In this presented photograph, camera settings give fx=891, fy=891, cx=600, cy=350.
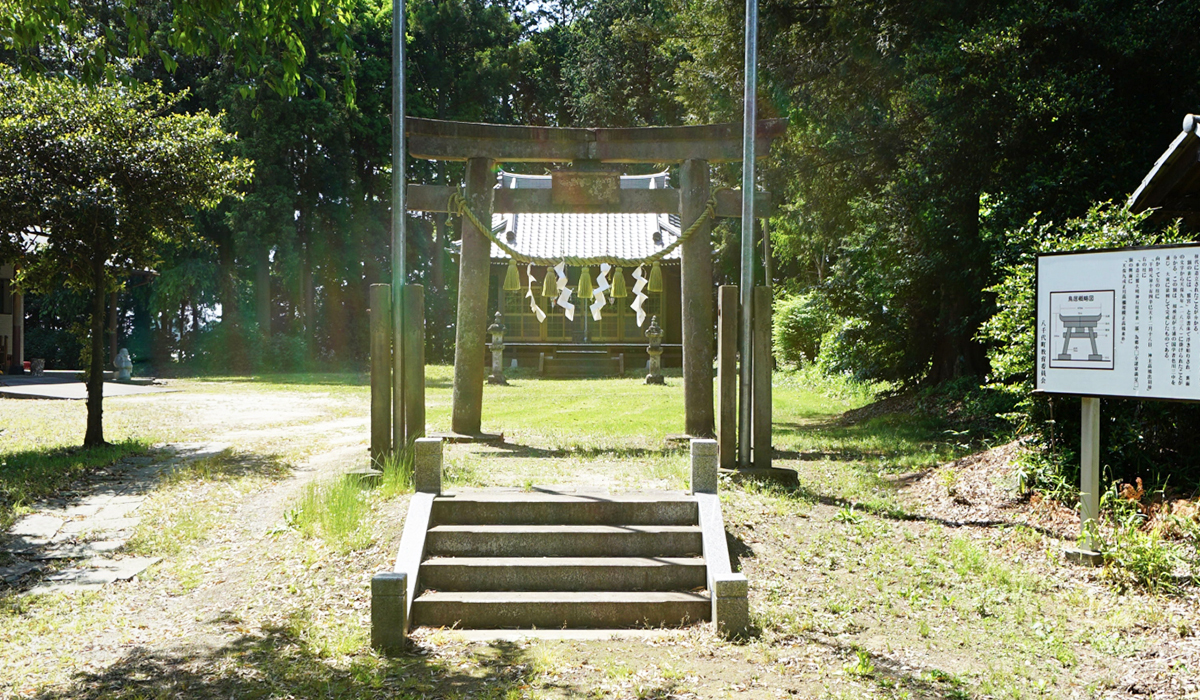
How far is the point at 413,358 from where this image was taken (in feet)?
30.0

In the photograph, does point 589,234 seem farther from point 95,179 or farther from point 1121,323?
point 1121,323

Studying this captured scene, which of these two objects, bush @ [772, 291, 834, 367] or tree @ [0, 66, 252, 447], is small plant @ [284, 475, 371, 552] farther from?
bush @ [772, 291, 834, 367]

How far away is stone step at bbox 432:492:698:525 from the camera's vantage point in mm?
7102

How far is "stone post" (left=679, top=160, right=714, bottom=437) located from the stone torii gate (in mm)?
12

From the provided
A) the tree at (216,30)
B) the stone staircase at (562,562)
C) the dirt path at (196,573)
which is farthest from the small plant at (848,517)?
the tree at (216,30)

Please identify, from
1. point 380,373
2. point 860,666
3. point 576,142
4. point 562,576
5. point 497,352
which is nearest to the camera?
point 860,666

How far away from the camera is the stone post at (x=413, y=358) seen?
29.7 ft

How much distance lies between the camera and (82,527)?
827 centimetres

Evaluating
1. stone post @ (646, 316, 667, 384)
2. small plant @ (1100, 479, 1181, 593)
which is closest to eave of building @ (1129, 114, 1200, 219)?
small plant @ (1100, 479, 1181, 593)

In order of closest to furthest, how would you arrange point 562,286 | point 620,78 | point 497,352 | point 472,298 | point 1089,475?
1. point 1089,475
2. point 472,298
3. point 562,286
4. point 497,352
5. point 620,78

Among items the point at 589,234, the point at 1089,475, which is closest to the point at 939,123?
the point at 1089,475

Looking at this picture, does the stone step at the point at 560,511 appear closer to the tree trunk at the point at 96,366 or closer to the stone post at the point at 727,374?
the stone post at the point at 727,374

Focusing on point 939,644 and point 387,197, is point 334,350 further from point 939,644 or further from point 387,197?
point 939,644

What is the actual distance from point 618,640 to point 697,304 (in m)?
5.71
